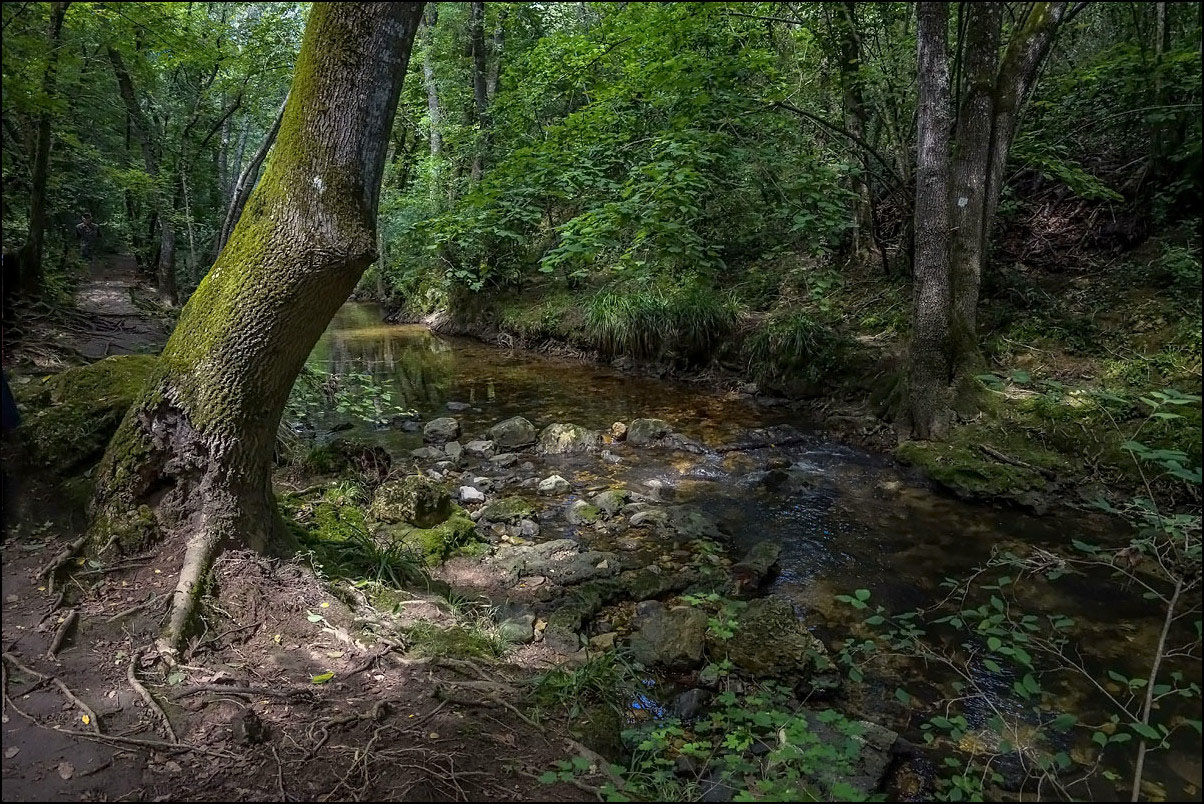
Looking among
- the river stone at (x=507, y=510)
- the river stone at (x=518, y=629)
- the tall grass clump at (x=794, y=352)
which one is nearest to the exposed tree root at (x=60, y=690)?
the river stone at (x=518, y=629)

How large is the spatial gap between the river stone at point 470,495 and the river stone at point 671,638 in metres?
2.70

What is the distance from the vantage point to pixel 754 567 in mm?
4980

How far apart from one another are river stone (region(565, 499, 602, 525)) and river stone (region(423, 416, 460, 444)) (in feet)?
9.93

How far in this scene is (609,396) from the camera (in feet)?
35.1

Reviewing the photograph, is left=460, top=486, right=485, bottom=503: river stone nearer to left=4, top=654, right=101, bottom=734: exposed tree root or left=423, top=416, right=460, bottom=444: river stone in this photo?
left=423, top=416, right=460, bottom=444: river stone

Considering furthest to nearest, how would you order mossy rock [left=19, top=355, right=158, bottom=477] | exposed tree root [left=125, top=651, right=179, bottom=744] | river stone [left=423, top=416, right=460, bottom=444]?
river stone [left=423, top=416, right=460, bottom=444], mossy rock [left=19, top=355, right=158, bottom=477], exposed tree root [left=125, top=651, right=179, bottom=744]

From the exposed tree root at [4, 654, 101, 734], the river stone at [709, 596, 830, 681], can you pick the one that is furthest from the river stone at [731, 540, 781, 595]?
the exposed tree root at [4, 654, 101, 734]

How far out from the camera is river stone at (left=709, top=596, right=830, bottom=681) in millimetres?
3684

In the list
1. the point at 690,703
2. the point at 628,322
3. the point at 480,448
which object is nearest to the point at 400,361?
the point at 628,322

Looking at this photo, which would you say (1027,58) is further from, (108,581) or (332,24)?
(108,581)

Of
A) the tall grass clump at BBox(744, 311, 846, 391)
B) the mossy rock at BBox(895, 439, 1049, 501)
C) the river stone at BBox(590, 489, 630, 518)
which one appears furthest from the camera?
the tall grass clump at BBox(744, 311, 846, 391)

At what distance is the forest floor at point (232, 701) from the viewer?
2143 millimetres

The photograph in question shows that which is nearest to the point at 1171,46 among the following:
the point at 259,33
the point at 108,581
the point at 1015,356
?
the point at 1015,356

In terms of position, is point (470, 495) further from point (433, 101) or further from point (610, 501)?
point (433, 101)
